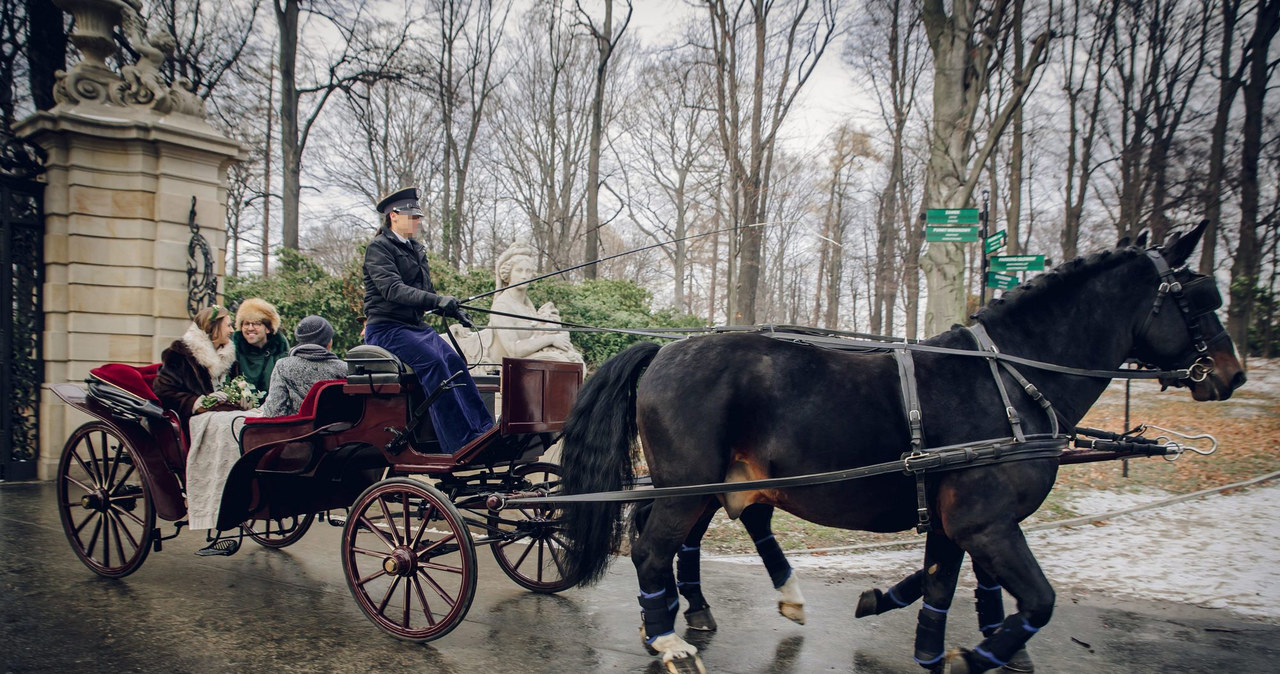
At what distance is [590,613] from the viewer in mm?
4496

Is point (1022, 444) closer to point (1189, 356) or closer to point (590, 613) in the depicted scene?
point (1189, 356)

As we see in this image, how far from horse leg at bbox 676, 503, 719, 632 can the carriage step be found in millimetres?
2832

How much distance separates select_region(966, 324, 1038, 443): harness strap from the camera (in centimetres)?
337

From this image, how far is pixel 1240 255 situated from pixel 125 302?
19861mm

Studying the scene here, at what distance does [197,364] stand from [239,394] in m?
0.33

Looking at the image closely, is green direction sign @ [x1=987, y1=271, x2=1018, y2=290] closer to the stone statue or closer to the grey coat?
the stone statue

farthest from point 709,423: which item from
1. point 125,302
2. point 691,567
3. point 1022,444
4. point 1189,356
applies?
point 125,302

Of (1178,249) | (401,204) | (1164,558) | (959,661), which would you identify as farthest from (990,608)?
(401,204)

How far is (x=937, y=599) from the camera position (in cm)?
361

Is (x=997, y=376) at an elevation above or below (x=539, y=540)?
above

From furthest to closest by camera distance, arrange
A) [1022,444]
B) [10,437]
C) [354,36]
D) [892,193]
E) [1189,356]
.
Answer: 1. [892,193]
2. [354,36]
3. [10,437]
4. [1189,356]
5. [1022,444]

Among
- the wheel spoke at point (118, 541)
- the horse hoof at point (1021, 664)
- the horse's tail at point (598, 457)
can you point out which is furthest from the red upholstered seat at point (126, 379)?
the horse hoof at point (1021, 664)

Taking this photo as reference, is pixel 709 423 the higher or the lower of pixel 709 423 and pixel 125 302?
the lower

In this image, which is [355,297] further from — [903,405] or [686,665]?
[903,405]
